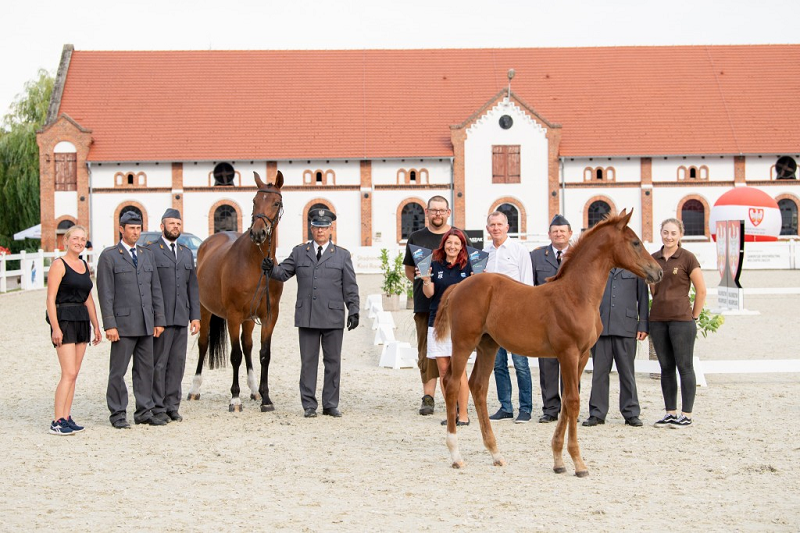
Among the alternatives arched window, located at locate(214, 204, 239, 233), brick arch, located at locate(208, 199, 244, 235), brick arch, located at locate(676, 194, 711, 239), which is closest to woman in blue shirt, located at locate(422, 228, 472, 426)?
brick arch, located at locate(208, 199, 244, 235)

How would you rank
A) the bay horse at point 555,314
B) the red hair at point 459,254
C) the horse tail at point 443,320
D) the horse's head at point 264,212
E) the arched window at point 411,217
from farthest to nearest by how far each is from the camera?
1. the arched window at point 411,217
2. the horse's head at point 264,212
3. the red hair at point 459,254
4. the horse tail at point 443,320
5. the bay horse at point 555,314

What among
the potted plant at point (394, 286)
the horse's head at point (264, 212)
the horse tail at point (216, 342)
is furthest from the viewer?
the potted plant at point (394, 286)

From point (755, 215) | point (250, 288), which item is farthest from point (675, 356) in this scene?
point (755, 215)

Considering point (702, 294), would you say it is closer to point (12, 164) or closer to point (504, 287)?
point (504, 287)

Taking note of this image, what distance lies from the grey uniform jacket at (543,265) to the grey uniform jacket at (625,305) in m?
0.57

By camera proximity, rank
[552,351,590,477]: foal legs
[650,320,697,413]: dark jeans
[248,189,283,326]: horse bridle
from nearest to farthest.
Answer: [552,351,590,477]: foal legs < [650,320,697,413]: dark jeans < [248,189,283,326]: horse bridle

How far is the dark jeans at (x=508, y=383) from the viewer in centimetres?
868

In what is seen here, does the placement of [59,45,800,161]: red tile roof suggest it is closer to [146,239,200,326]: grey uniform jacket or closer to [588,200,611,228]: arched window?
[588,200,611,228]: arched window

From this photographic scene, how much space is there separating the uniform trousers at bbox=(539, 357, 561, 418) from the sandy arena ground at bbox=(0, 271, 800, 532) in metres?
0.45

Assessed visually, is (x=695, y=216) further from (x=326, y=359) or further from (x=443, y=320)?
(x=443, y=320)

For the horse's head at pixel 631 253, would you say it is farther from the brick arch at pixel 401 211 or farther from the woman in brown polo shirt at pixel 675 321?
the brick arch at pixel 401 211

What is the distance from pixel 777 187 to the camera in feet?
131

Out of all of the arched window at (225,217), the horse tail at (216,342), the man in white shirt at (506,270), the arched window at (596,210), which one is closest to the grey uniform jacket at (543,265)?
the man in white shirt at (506,270)

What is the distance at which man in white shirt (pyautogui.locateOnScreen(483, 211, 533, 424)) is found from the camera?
8.34 m
